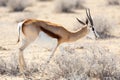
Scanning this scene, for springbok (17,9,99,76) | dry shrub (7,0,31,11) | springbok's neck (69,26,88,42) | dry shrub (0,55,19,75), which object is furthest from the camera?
dry shrub (7,0,31,11)

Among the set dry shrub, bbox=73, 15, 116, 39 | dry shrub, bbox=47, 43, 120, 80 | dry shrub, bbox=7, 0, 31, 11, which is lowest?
dry shrub, bbox=7, 0, 31, 11

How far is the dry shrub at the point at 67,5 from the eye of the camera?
18.8 m

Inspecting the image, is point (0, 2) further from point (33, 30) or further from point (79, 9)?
point (33, 30)

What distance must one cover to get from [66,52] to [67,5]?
472 inches

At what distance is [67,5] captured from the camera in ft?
63.5

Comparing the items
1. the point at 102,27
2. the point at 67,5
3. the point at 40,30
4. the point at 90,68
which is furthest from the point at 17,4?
the point at 90,68

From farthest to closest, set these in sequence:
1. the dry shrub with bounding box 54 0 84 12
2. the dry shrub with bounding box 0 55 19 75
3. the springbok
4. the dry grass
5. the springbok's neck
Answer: the dry shrub with bounding box 54 0 84 12 → the springbok's neck → the dry shrub with bounding box 0 55 19 75 → the springbok → the dry grass

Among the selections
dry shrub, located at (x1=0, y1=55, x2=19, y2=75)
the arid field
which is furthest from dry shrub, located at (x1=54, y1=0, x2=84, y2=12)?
dry shrub, located at (x1=0, y1=55, x2=19, y2=75)

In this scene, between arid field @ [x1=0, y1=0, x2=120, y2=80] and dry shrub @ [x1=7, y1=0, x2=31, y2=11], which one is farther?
dry shrub @ [x1=7, y1=0, x2=31, y2=11]

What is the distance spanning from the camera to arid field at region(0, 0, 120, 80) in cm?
682

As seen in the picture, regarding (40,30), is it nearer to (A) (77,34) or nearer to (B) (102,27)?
(A) (77,34)

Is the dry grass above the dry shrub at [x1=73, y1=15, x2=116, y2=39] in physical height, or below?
above

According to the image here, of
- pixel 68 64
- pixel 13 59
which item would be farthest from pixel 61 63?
pixel 13 59

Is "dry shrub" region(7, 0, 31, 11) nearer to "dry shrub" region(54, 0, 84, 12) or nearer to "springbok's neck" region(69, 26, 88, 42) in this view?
"dry shrub" region(54, 0, 84, 12)
